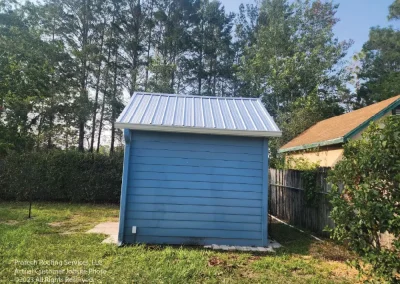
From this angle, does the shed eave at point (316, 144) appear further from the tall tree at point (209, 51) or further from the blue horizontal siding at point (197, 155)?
the tall tree at point (209, 51)

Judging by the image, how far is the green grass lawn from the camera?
355 cm

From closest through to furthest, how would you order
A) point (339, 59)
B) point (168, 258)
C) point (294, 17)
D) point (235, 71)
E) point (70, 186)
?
point (168, 258) < point (70, 186) < point (339, 59) < point (294, 17) < point (235, 71)

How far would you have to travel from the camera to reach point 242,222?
5.20m

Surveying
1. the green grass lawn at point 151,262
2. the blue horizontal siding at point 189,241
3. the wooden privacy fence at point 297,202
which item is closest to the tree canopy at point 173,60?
the wooden privacy fence at point 297,202

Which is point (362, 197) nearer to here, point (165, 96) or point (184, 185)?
point (184, 185)

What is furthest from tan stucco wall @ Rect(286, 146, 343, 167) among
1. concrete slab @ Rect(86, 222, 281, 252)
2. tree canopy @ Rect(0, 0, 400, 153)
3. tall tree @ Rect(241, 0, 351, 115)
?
tall tree @ Rect(241, 0, 351, 115)

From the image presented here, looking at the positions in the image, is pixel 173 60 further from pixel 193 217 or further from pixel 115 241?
pixel 115 241

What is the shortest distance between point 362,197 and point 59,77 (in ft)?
59.3

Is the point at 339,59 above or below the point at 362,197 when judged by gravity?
above

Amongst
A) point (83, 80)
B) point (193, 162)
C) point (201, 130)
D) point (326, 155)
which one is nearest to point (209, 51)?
point (83, 80)

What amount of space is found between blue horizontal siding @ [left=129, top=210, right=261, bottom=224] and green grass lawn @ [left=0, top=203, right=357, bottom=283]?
0.53 metres

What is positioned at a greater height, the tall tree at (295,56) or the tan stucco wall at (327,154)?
the tall tree at (295,56)

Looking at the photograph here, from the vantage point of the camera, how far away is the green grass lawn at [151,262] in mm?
3549

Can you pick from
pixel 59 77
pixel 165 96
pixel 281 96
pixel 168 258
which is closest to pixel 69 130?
pixel 59 77
